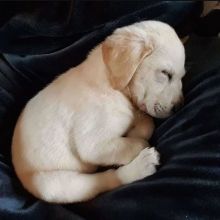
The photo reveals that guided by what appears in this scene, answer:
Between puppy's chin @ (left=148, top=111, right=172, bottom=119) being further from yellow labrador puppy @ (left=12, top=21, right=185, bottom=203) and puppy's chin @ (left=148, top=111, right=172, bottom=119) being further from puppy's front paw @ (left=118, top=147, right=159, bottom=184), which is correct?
puppy's front paw @ (left=118, top=147, right=159, bottom=184)

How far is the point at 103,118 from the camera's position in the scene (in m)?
1.28

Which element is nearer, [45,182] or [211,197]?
[211,197]

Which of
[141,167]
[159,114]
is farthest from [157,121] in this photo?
[141,167]

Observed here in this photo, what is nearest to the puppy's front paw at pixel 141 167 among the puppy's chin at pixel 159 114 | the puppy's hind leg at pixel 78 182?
the puppy's hind leg at pixel 78 182

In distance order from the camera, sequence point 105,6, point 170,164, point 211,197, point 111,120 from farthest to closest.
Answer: point 105,6, point 111,120, point 170,164, point 211,197

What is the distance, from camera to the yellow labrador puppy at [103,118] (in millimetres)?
1246

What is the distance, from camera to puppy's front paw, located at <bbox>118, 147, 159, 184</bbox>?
3.90ft

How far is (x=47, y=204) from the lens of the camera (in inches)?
48.6

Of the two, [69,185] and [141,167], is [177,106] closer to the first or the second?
[141,167]

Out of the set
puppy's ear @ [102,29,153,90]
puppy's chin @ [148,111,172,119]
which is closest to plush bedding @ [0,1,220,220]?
puppy's chin @ [148,111,172,119]

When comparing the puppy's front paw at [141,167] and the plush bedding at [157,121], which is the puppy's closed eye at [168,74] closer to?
the plush bedding at [157,121]

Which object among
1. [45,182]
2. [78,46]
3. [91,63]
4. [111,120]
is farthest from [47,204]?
[78,46]

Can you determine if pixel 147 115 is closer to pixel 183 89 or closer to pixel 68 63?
pixel 183 89

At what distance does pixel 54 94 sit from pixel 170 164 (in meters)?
0.38
